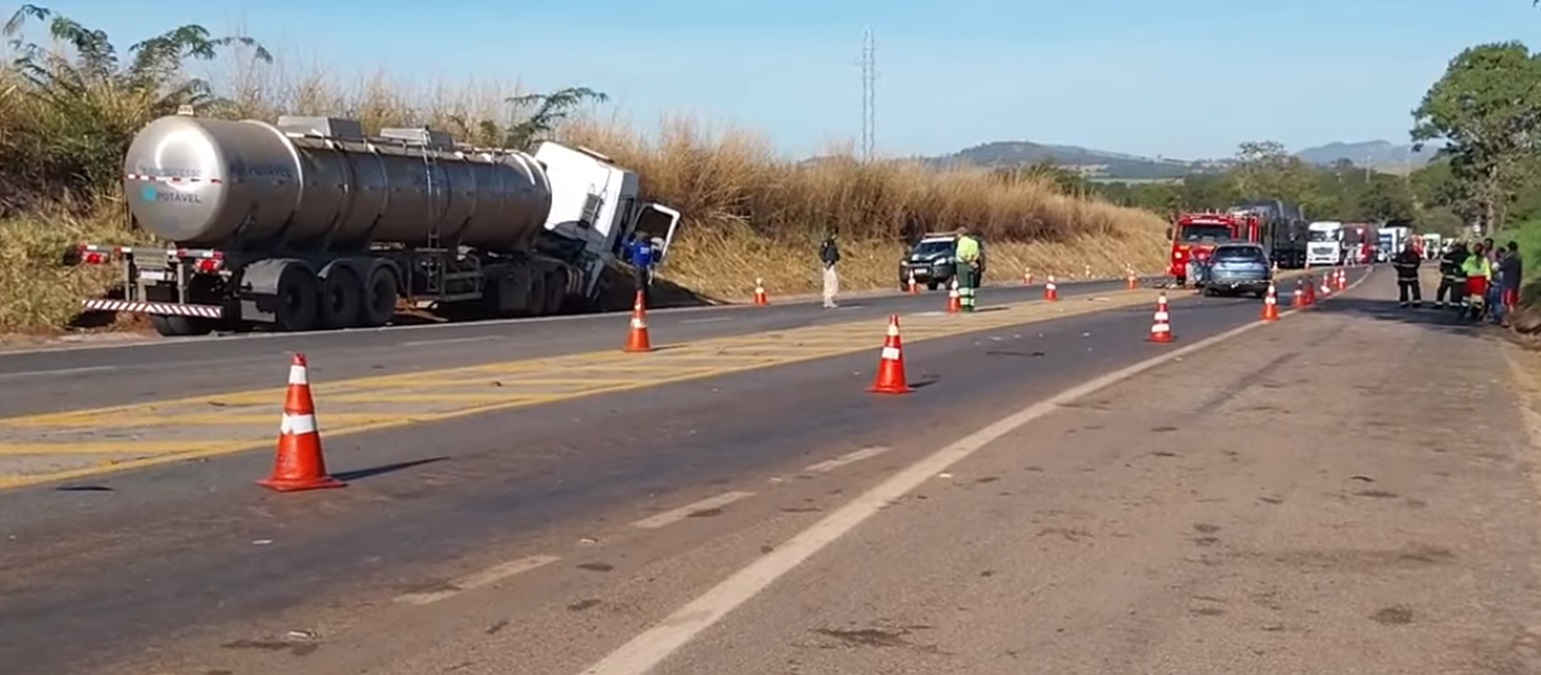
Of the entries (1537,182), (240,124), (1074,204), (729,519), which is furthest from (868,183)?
(729,519)

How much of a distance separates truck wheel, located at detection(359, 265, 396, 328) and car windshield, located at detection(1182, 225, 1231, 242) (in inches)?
1281

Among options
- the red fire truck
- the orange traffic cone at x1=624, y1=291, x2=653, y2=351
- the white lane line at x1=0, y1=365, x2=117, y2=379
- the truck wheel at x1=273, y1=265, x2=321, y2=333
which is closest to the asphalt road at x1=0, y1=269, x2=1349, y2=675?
the white lane line at x1=0, y1=365, x2=117, y2=379

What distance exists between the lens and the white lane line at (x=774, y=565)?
263 inches

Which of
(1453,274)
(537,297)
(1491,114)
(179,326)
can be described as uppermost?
(1491,114)

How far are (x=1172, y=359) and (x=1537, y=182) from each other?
61.2m

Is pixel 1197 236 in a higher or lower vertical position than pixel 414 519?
higher

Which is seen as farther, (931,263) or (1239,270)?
(931,263)

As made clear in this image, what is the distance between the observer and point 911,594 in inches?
310

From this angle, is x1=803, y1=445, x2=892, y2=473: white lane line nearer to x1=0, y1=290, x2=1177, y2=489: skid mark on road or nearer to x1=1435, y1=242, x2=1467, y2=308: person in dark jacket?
x1=0, y1=290, x2=1177, y2=489: skid mark on road

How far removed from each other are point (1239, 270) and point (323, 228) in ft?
84.8

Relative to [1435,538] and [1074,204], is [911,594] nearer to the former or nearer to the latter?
[1435,538]

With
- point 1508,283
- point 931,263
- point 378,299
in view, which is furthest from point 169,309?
point 931,263

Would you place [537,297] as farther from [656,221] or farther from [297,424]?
[297,424]

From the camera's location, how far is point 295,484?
34.1 feet
